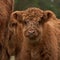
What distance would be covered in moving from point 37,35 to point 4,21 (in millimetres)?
1770

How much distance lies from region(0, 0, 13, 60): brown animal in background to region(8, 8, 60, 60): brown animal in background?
302mm

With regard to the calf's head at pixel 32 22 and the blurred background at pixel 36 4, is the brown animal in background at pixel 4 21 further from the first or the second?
the blurred background at pixel 36 4

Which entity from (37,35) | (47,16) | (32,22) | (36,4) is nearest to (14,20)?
(47,16)

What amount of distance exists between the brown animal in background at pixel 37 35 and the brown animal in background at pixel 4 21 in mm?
302

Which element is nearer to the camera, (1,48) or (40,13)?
(40,13)

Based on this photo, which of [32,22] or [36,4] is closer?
[32,22]

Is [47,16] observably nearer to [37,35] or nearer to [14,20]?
[37,35]

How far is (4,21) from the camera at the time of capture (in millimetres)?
14336

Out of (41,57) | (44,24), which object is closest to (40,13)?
(44,24)

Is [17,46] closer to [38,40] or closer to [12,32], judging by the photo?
[12,32]

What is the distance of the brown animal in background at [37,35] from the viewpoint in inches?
507

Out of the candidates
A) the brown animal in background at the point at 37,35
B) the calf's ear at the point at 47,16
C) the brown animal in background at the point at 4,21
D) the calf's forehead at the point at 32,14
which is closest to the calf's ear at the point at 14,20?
the brown animal in background at the point at 37,35

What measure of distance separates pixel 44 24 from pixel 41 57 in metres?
0.86

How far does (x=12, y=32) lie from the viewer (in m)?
14.5
